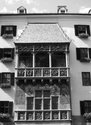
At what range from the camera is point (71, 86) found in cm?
2777

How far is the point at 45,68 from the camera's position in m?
26.2

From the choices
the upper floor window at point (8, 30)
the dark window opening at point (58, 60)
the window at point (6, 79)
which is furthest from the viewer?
the upper floor window at point (8, 30)

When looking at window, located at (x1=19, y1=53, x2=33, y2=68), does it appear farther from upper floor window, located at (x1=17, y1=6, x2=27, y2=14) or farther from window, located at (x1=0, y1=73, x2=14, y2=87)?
upper floor window, located at (x1=17, y1=6, x2=27, y2=14)

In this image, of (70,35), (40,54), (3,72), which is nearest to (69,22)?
(70,35)

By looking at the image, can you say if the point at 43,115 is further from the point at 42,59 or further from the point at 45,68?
the point at 42,59

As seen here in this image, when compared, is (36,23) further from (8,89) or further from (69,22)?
(8,89)

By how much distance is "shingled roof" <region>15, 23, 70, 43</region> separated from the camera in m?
28.0

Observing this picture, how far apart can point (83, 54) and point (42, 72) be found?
665 centimetres

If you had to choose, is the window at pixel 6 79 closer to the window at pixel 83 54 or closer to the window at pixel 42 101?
the window at pixel 42 101

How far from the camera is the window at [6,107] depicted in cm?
2645

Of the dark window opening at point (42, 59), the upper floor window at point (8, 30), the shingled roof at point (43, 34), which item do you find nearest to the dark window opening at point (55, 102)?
the dark window opening at point (42, 59)

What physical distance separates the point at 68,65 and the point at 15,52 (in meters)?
6.74

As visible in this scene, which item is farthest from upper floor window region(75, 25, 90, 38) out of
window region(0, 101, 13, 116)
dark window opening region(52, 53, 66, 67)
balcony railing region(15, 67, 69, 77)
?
window region(0, 101, 13, 116)

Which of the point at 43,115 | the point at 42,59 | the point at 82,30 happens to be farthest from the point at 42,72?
the point at 82,30
